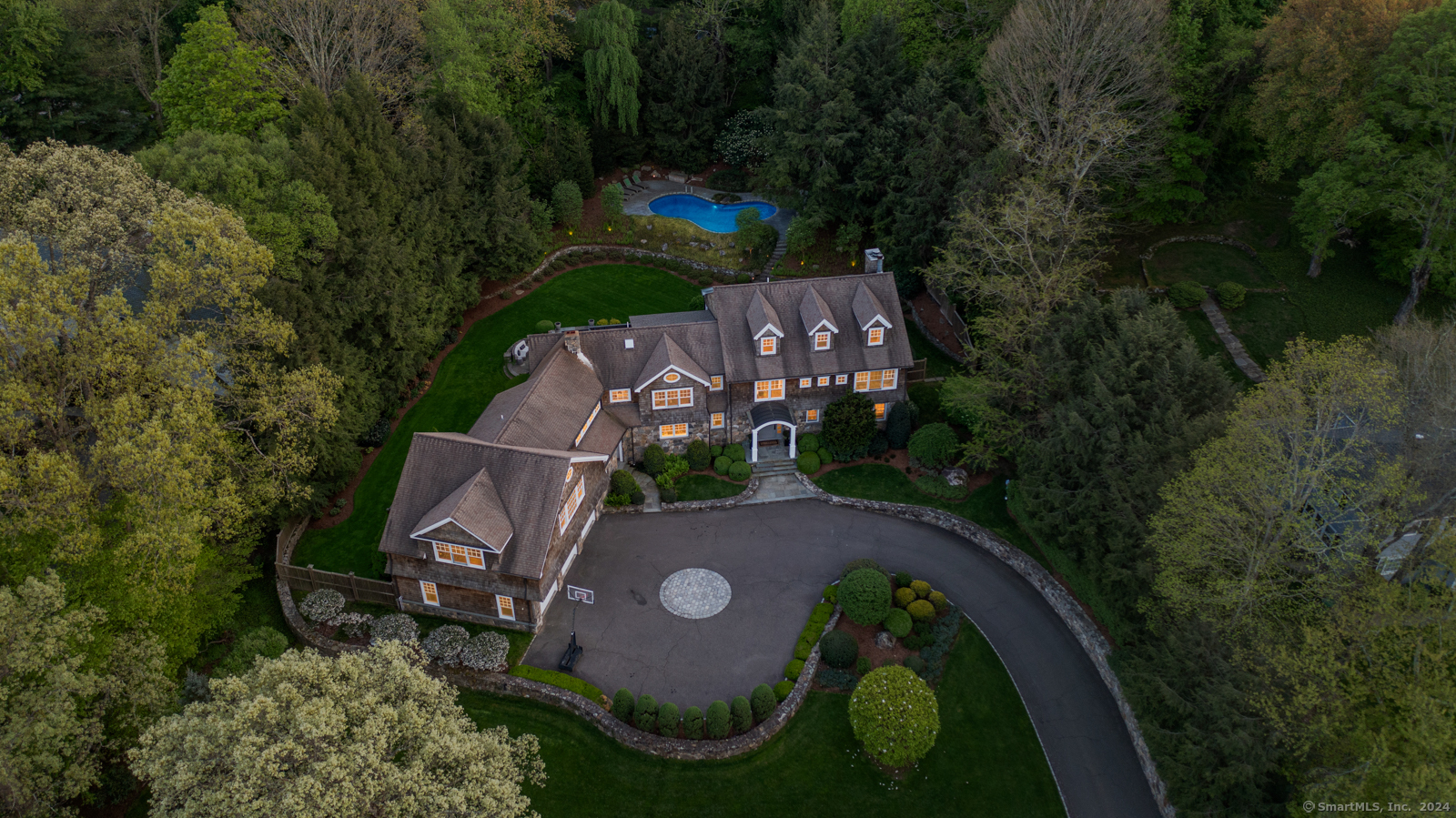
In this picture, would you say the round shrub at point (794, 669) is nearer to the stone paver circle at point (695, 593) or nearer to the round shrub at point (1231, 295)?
the stone paver circle at point (695, 593)

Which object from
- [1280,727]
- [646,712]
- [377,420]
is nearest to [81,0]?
[377,420]

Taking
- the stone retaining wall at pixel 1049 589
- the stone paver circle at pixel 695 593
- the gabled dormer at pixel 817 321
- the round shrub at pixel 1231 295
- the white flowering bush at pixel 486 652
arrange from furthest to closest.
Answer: the round shrub at pixel 1231 295 < the gabled dormer at pixel 817 321 < the stone paver circle at pixel 695 593 < the white flowering bush at pixel 486 652 < the stone retaining wall at pixel 1049 589

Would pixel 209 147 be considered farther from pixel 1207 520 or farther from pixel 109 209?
pixel 1207 520

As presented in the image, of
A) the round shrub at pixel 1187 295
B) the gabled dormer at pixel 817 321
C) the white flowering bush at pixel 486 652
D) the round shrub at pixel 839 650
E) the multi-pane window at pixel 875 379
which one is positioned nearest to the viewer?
the white flowering bush at pixel 486 652

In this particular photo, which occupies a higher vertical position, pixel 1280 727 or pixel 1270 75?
pixel 1270 75

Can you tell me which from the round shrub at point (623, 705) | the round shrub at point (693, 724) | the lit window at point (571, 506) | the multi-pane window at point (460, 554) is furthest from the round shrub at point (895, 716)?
the multi-pane window at point (460, 554)

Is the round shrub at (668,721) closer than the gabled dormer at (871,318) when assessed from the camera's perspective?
Yes

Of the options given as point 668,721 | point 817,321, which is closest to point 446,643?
point 668,721

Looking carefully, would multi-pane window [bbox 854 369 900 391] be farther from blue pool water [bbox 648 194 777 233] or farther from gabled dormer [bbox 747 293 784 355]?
blue pool water [bbox 648 194 777 233]
